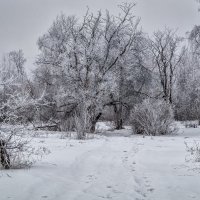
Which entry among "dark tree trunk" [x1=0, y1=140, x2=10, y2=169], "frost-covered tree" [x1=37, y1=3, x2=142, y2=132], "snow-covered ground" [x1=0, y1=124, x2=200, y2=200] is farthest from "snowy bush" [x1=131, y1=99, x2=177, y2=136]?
"dark tree trunk" [x1=0, y1=140, x2=10, y2=169]

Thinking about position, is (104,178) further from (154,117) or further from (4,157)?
(154,117)

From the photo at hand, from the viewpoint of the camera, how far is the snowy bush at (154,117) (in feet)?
55.9

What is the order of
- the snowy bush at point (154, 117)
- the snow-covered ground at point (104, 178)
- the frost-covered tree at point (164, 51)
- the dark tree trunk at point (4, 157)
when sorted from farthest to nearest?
the frost-covered tree at point (164, 51), the snowy bush at point (154, 117), the dark tree trunk at point (4, 157), the snow-covered ground at point (104, 178)

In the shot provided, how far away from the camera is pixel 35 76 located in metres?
23.3

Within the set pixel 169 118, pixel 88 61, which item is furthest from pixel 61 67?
pixel 169 118

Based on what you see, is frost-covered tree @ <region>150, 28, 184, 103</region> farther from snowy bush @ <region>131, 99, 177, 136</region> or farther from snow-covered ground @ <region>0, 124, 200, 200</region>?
snow-covered ground @ <region>0, 124, 200, 200</region>

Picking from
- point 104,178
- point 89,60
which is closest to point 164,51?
point 89,60

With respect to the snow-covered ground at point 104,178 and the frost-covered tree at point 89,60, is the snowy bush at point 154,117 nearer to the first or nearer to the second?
the frost-covered tree at point 89,60

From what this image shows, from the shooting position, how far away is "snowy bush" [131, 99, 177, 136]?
17.0 metres

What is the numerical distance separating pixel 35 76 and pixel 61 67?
2708mm

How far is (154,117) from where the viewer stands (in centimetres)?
1694

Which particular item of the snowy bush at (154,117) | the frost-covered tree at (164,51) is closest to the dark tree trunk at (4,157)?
the snowy bush at (154,117)

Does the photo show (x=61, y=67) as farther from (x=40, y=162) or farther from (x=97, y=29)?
(x=40, y=162)

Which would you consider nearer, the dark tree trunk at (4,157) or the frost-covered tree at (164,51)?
the dark tree trunk at (4,157)
